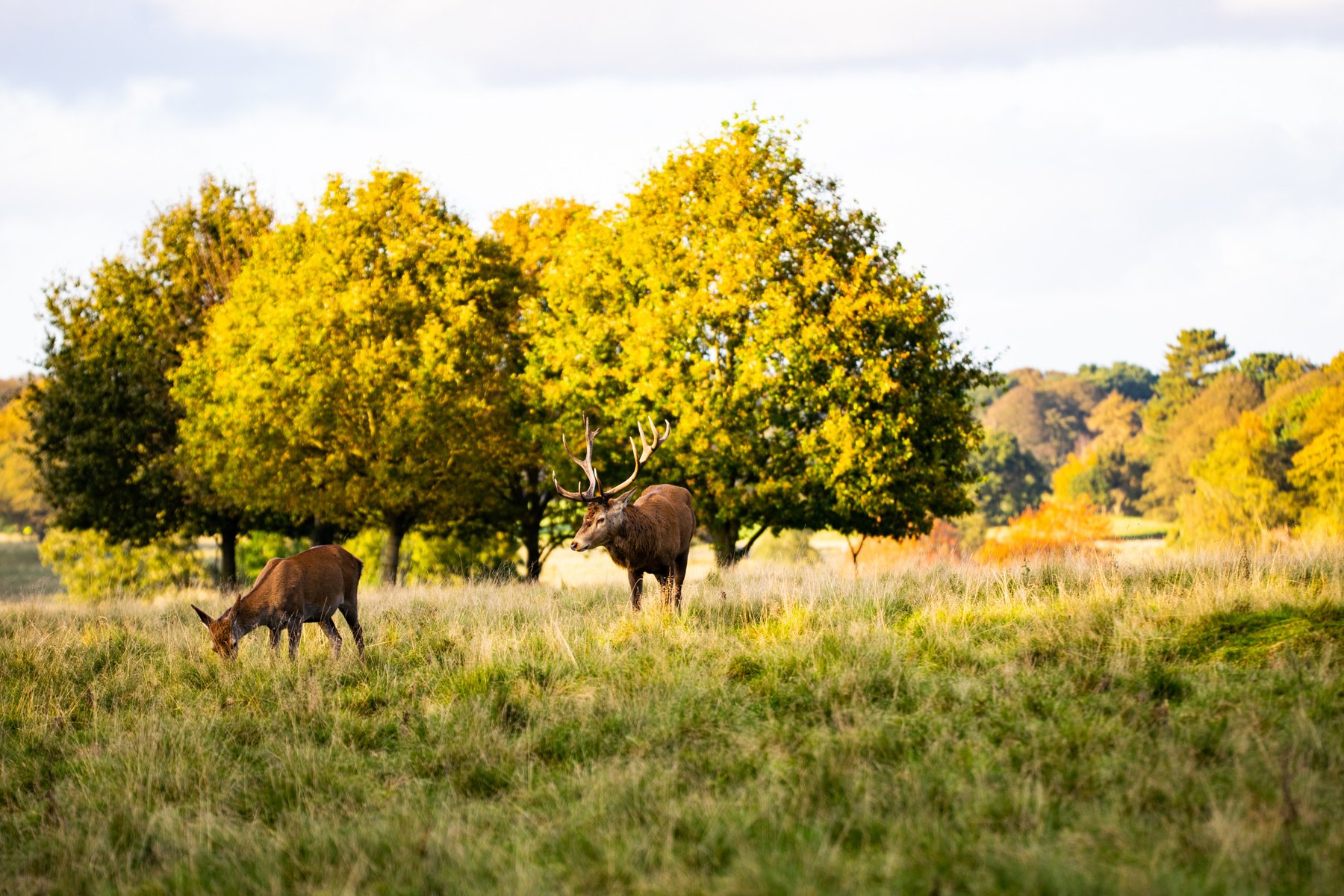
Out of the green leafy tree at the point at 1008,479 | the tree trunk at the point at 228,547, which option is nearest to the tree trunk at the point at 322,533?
the tree trunk at the point at 228,547

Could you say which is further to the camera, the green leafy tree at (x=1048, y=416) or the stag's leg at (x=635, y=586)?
the green leafy tree at (x=1048, y=416)

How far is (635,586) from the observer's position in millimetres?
11148

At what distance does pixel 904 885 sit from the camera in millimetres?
4410

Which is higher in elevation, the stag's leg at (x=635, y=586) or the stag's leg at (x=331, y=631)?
the stag's leg at (x=635, y=586)

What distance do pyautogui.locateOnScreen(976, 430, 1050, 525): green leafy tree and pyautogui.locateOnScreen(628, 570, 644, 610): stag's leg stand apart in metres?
73.4

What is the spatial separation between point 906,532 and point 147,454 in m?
18.0

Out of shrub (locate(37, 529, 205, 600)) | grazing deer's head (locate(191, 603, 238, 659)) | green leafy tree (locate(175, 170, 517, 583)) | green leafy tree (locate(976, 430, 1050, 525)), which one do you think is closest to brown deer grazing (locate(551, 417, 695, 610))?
grazing deer's head (locate(191, 603, 238, 659))

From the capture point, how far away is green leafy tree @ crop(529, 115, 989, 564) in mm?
18812

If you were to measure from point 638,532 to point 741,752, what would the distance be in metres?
4.84

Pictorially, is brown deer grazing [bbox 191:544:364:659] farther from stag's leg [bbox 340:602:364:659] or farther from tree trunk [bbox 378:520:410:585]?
tree trunk [bbox 378:520:410:585]

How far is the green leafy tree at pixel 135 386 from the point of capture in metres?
24.4

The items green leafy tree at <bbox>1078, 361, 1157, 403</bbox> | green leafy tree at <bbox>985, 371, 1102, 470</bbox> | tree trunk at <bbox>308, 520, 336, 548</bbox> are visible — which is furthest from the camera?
green leafy tree at <bbox>1078, 361, 1157, 403</bbox>

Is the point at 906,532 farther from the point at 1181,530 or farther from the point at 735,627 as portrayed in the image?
the point at 1181,530

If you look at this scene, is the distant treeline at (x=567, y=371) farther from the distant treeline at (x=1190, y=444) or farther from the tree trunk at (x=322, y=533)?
the distant treeline at (x=1190, y=444)
